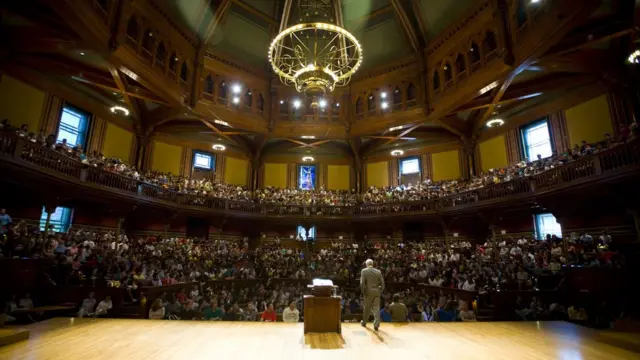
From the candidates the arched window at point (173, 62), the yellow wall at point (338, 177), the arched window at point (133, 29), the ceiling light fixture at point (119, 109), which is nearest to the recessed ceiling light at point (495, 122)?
the yellow wall at point (338, 177)

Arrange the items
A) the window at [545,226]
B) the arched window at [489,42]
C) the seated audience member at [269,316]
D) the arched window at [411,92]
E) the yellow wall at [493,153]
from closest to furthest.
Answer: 1. the seated audience member at [269,316]
2. the window at [545,226]
3. the arched window at [489,42]
4. the yellow wall at [493,153]
5. the arched window at [411,92]

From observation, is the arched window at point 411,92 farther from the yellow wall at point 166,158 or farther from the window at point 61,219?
the window at point 61,219

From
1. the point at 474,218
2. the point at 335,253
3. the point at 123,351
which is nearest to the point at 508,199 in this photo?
the point at 474,218

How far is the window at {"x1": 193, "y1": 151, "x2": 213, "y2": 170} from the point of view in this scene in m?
21.7

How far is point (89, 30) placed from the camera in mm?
11047

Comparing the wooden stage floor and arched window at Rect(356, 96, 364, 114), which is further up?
arched window at Rect(356, 96, 364, 114)

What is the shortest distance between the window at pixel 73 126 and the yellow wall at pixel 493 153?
21.2 meters

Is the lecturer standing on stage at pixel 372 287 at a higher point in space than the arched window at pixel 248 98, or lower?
lower

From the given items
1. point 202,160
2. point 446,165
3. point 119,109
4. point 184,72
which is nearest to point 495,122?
point 446,165

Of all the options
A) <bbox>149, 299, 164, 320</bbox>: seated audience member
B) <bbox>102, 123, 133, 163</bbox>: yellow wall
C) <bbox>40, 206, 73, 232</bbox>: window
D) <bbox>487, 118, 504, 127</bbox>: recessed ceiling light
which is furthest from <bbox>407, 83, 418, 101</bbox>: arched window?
<bbox>40, 206, 73, 232</bbox>: window

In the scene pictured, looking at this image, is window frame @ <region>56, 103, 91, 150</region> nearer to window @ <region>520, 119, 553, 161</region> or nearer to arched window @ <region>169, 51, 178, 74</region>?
arched window @ <region>169, 51, 178, 74</region>

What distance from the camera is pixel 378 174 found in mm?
23312

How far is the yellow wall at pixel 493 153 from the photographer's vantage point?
703 inches

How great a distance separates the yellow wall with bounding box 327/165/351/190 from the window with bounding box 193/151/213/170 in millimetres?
8297
